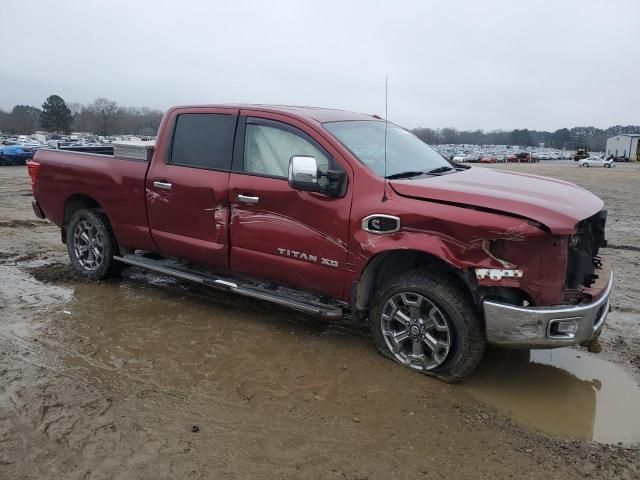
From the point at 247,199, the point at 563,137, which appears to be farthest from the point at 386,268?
the point at 563,137

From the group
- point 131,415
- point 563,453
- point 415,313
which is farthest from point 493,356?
point 131,415

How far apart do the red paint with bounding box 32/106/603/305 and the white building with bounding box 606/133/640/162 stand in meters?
80.2

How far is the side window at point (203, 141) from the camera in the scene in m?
4.88

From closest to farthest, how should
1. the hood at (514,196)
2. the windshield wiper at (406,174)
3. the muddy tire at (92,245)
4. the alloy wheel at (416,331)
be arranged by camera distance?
the hood at (514,196) → the alloy wheel at (416,331) → the windshield wiper at (406,174) → the muddy tire at (92,245)

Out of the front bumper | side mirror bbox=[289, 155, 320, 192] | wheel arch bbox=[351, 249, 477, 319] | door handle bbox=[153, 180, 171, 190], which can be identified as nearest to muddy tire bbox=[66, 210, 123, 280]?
door handle bbox=[153, 180, 171, 190]

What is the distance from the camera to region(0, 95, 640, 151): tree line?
97375 mm

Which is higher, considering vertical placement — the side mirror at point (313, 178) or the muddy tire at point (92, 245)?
the side mirror at point (313, 178)

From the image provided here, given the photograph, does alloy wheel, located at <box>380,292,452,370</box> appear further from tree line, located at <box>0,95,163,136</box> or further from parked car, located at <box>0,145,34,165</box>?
tree line, located at <box>0,95,163,136</box>

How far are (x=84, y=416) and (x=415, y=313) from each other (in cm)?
231

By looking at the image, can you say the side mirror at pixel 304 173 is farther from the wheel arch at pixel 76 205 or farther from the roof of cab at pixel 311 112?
the wheel arch at pixel 76 205

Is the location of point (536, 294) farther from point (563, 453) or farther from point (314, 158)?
point (314, 158)

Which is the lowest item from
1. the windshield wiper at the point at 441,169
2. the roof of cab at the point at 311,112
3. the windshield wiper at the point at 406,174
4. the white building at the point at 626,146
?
the windshield wiper at the point at 406,174

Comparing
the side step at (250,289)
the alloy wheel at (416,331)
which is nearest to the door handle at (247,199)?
the side step at (250,289)

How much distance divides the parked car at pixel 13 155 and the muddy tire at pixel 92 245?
27734 mm
